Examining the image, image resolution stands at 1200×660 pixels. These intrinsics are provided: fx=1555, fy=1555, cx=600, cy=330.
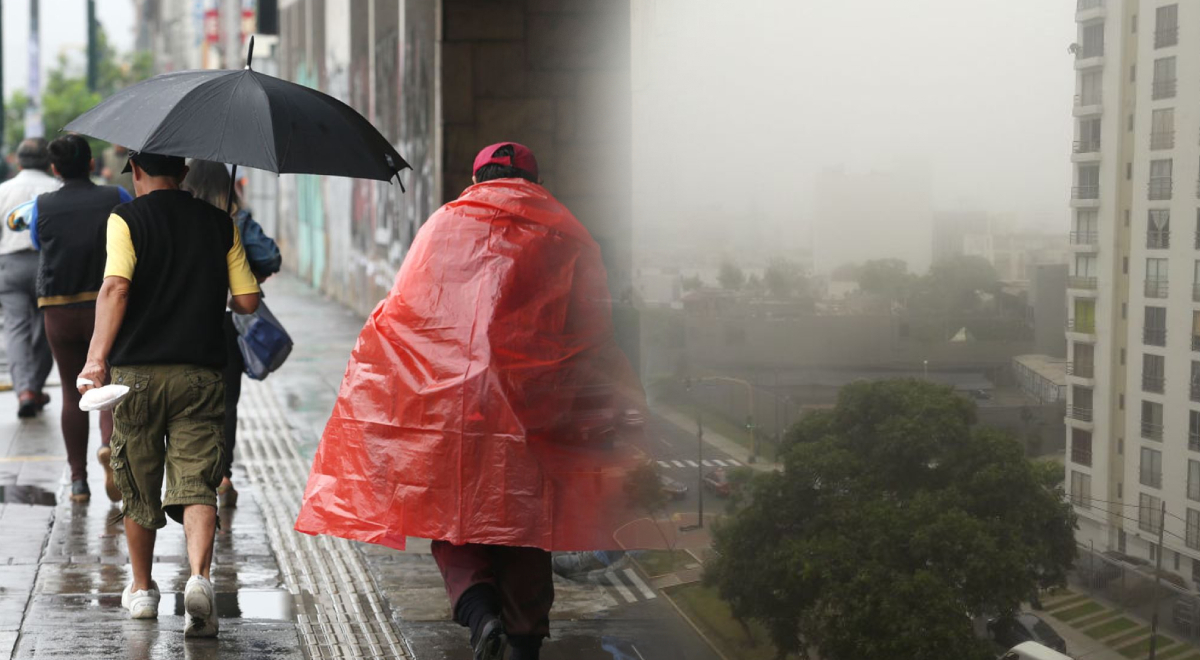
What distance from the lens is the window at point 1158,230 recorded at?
9.62 ft

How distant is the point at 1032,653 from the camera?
10.6 feet

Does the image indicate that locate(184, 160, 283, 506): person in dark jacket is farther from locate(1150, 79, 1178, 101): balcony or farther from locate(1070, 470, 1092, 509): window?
locate(1150, 79, 1178, 101): balcony

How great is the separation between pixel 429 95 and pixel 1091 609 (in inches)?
419

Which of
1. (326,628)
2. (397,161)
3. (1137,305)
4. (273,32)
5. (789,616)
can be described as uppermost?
(273,32)

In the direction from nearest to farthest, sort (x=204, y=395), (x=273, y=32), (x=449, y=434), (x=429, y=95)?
(x=449, y=434) → (x=204, y=395) → (x=429, y=95) → (x=273, y=32)

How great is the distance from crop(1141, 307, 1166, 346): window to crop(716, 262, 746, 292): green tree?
54.6 inches

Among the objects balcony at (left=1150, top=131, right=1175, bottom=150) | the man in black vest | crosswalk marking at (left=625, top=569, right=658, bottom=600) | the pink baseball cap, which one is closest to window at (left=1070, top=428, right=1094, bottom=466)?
balcony at (left=1150, top=131, right=1175, bottom=150)

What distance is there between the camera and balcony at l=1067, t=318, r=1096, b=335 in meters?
3.12

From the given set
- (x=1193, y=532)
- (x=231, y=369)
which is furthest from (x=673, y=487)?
(x=231, y=369)

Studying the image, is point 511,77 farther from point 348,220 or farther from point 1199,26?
point 348,220

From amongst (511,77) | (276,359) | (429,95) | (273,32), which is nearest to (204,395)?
(276,359)

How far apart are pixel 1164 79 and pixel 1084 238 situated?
38cm

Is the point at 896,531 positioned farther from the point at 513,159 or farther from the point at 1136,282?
the point at 513,159

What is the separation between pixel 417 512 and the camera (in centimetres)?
429
